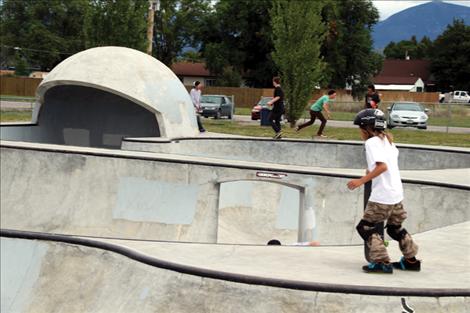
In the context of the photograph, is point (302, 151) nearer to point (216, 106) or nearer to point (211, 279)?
point (211, 279)

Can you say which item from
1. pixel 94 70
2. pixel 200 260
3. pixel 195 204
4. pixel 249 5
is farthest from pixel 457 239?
pixel 249 5

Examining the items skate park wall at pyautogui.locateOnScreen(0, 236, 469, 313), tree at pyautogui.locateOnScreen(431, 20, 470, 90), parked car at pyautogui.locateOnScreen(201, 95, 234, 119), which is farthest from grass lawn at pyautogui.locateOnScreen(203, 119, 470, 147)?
tree at pyautogui.locateOnScreen(431, 20, 470, 90)

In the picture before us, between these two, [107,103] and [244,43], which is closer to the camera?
[107,103]

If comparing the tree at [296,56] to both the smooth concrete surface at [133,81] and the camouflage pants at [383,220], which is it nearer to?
the smooth concrete surface at [133,81]

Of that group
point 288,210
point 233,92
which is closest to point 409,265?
point 288,210

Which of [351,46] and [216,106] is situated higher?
[351,46]

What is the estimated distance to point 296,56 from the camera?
97.8ft

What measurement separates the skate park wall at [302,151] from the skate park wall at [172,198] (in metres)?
3.70

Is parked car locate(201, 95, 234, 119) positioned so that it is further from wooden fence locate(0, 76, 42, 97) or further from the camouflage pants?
the camouflage pants

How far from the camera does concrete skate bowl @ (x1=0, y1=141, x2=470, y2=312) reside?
239 inches

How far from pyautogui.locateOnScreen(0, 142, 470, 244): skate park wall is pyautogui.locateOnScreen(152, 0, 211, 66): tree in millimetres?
69687

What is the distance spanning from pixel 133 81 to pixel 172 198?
6.51 metres

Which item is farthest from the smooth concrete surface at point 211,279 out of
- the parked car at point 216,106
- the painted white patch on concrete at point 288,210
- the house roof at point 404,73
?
the house roof at point 404,73

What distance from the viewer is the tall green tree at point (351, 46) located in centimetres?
6669
